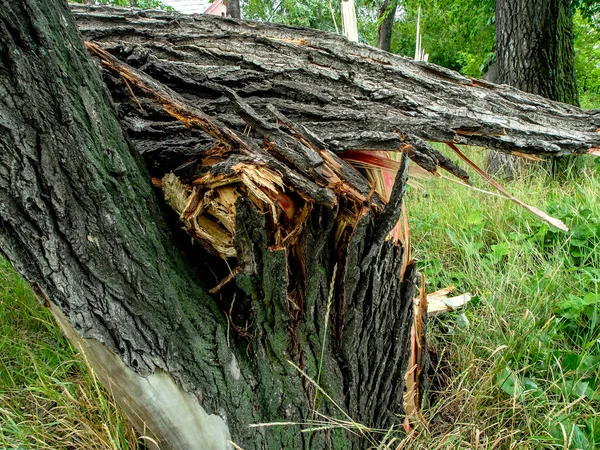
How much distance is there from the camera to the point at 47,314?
235 centimetres

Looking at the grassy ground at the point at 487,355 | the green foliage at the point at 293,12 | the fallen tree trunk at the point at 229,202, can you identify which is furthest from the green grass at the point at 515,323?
the green foliage at the point at 293,12

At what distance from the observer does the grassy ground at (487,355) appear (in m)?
1.72

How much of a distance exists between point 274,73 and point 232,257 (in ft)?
2.09

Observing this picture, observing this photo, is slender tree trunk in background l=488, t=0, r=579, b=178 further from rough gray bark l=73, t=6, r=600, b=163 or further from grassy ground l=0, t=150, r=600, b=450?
rough gray bark l=73, t=6, r=600, b=163

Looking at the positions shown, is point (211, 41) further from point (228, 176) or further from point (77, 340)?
point (77, 340)

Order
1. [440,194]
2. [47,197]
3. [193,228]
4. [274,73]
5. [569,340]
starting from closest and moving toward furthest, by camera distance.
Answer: [47,197] → [193,228] → [274,73] → [569,340] → [440,194]

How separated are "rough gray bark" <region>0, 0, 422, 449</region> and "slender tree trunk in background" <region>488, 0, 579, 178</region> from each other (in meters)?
3.17

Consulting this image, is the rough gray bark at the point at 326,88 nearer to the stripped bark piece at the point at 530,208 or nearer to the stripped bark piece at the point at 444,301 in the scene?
the stripped bark piece at the point at 530,208

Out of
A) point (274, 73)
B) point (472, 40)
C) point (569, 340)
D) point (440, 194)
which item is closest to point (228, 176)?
point (274, 73)

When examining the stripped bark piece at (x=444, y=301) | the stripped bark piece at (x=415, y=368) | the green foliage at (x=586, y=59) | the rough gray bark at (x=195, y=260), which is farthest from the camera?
the green foliage at (x=586, y=59)

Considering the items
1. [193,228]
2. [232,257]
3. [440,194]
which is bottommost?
[440,194]

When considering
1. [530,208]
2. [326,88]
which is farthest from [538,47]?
[326,88]

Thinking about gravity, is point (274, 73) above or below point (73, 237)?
above

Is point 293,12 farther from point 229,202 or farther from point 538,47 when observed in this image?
point 229,202
